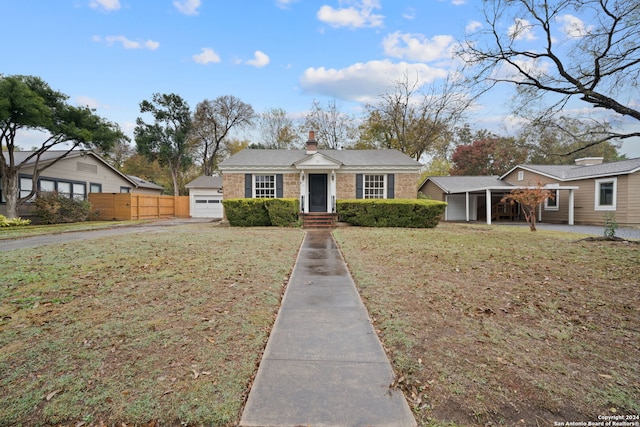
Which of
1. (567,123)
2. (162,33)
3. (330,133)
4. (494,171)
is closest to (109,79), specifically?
(162,33)

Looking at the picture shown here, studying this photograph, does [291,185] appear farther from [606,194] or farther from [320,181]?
[606,194]

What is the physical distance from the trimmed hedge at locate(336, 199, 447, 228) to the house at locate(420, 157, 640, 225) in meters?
5.14

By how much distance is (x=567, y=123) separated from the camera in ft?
24.5

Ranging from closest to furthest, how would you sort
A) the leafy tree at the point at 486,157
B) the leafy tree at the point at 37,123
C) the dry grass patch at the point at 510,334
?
the dry grass patch at the point at 510,334
the leafy tree at the point at 37,123
the leafy tree at the point at 486,157

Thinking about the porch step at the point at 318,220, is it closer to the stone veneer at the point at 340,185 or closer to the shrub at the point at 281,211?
the shrub at the point at 281,211

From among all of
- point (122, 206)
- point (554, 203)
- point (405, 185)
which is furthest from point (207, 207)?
point (554, 203)

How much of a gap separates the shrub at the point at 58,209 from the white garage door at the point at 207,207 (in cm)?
870

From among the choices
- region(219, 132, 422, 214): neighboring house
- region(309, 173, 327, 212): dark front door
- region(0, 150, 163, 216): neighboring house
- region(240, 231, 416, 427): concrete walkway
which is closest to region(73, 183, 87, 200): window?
region(0, 150, 163, 216): neighboring house

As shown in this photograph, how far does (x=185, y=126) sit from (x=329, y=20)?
2461 centimetres

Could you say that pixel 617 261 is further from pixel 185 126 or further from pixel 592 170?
pixel 185 126

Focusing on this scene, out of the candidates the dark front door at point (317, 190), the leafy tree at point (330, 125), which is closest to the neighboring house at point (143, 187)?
the leafy tree at point (330, 125)

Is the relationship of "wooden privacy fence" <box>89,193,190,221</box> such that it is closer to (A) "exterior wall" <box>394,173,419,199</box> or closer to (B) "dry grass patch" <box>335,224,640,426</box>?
(A) "exterior wall" <box>394,173,419,199</box>

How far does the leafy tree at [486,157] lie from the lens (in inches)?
1303

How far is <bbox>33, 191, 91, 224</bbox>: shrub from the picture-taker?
15.6 metres
